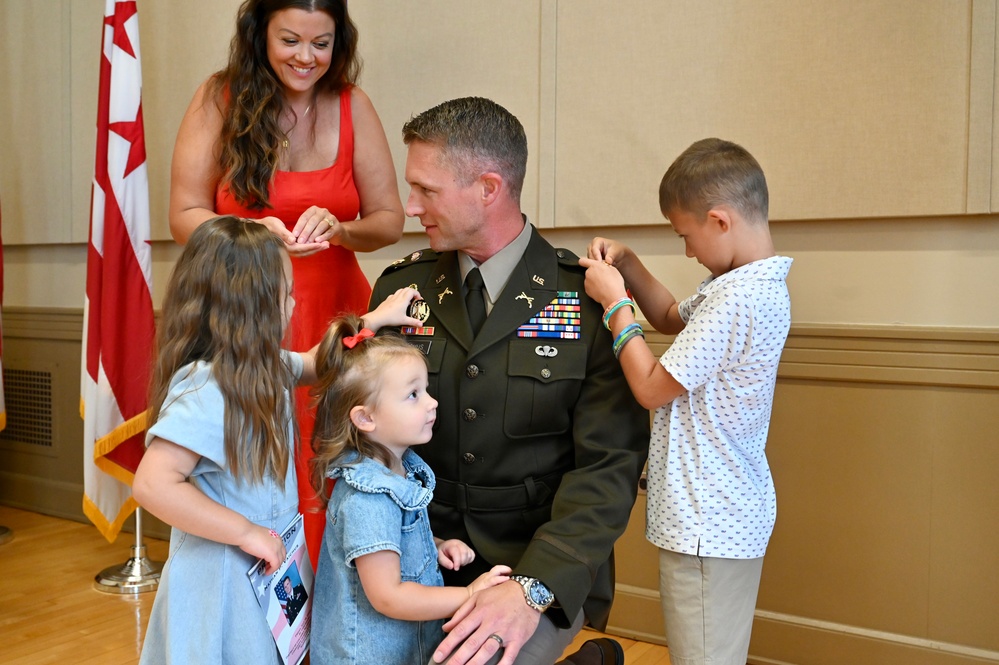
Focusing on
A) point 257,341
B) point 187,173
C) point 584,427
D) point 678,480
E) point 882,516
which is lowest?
point 882,516

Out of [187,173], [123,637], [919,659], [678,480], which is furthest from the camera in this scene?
[123,637]

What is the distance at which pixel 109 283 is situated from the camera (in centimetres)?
376

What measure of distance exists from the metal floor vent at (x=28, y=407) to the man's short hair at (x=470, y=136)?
11.9 ft

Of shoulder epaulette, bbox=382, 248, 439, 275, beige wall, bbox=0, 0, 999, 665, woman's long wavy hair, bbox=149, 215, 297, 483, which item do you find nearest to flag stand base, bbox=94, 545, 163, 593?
beige wall, bbox=0, 0, 999, 665

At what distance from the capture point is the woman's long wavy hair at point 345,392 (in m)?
1.69

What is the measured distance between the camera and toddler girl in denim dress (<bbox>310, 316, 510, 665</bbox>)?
5.30ft

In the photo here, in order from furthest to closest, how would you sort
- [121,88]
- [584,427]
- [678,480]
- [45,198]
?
[45,198]
[121,88]
[678,480]
[584,427]

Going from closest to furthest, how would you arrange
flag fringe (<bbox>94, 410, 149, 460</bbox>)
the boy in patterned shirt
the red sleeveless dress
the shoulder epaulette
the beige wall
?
the boy in patterned shirt → the shoulder epaulette → the red sleeveless dress → the beige wall → flag fringe (<bbox>94, 410, 149, 460</bbox>)

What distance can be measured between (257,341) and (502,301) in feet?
1.70

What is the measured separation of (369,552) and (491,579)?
0.78 feet

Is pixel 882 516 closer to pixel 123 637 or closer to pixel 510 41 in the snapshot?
pixel 510 41

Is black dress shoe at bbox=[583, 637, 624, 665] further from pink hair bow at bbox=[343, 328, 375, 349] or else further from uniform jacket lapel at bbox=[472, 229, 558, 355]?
pink hair bow at bbox=[343, 328, 375, 349]

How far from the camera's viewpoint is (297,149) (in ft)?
8.42

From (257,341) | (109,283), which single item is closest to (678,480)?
(257,341)
